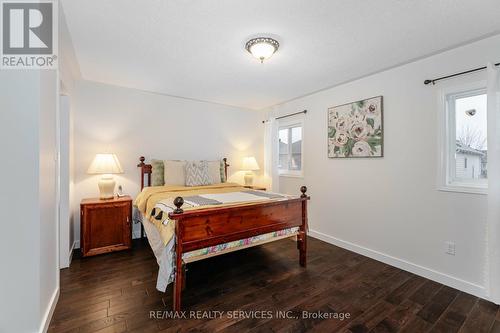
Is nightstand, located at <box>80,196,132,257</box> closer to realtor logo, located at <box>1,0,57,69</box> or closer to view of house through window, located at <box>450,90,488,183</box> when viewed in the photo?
realtor logo, located at <box>1,0,57,69</box>

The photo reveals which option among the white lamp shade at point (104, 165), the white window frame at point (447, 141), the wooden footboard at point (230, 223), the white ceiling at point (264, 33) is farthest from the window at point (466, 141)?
the white lamp shade at point (104, 165)

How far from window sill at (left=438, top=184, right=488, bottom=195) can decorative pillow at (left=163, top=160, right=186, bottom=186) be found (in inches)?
127

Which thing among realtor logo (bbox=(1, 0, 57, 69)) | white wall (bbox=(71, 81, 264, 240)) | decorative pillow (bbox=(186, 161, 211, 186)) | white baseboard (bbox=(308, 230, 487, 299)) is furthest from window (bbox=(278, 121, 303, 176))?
realtor logo (bbox=(1, 0, 57, 69))

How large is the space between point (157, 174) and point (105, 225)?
0.97 m

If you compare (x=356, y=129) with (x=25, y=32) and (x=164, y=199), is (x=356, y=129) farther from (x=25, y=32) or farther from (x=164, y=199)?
(x=25, y=32)

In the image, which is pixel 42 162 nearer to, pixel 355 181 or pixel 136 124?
pixel 136 124

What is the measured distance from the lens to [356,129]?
10.1 ft

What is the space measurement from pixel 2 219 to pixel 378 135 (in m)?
3.44

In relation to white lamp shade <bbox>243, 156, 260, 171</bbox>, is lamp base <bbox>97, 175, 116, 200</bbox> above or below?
below

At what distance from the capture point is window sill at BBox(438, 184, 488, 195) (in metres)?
2.10

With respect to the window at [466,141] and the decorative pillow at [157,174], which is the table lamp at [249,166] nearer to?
the decorative pillow at [157,174]

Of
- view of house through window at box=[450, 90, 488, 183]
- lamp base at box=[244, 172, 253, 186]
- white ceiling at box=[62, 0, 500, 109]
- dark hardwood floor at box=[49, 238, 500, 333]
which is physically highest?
white ceiling at box=[62, 0, 500, 109]

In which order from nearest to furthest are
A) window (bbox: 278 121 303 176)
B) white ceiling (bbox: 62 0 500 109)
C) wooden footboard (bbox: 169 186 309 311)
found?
1. white ceiling (bbox: 62 0 500 109)
2. wooden footboard (bbox: 169 186 309 311)
3. window (bbox: 278 121 303 176)

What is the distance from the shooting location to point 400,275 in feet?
8.09
